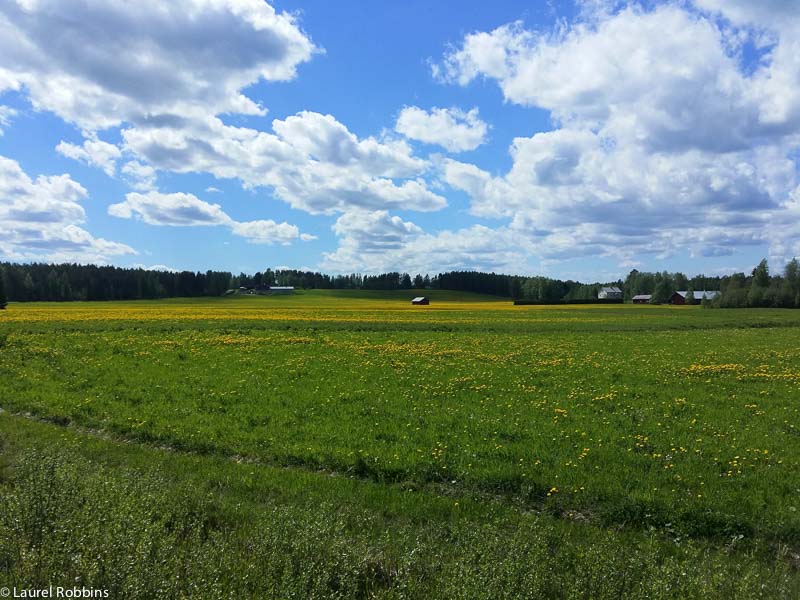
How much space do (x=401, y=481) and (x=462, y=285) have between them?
189 meters

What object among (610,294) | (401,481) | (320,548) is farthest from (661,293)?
(320,548)

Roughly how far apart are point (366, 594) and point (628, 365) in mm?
20384

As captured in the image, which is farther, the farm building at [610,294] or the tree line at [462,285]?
the farm building at [610,294]

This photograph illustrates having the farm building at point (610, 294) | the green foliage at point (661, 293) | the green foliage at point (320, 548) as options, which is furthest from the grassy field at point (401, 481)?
the farm building at point (610, 294)

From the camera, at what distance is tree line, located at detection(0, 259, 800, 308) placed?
110 metres

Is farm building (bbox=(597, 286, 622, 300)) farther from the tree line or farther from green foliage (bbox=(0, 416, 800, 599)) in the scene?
green foliage (bbox=(0, 416, 800, 599))

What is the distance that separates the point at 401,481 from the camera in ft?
30.6

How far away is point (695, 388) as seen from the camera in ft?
57.0

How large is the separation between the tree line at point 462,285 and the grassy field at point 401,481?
327 feet

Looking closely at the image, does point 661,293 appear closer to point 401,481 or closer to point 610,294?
point 610,294

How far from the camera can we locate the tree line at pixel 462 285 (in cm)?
11000

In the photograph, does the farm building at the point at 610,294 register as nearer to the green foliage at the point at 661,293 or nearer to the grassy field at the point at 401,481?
the green foliage at the point at 661,293

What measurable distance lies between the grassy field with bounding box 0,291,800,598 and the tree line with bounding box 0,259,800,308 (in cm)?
9970

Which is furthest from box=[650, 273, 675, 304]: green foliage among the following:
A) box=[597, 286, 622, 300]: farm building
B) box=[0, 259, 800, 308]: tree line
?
box=[597, 286, 622, 300]: farm building
